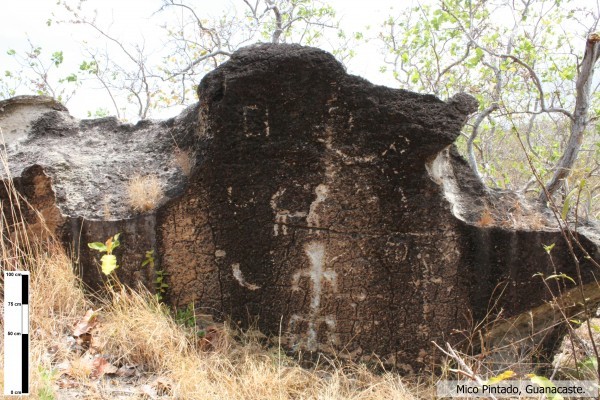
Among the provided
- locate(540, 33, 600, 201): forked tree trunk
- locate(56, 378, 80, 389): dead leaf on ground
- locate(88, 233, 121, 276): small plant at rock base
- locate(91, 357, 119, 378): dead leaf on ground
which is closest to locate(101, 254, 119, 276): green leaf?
locate(88, 233, 121, 276): small plant at rock base

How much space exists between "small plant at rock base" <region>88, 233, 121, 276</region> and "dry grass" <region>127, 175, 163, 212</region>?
217 millimetres

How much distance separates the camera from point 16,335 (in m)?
2.23

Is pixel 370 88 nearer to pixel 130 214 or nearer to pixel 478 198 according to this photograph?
pixel 478 198

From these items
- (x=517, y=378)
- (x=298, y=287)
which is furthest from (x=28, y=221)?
(x=517, y=378)

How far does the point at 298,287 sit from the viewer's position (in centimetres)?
308

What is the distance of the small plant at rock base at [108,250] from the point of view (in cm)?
283

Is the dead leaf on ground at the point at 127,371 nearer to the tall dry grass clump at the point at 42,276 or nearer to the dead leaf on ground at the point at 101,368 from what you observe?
the dead leaf on ground at the point at 101,368

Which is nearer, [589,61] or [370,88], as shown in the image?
[370,88]

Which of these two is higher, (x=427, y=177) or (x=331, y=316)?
(x=427, y=177)

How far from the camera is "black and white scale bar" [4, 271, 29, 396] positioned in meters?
2.16

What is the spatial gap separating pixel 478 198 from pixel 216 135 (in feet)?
5.33

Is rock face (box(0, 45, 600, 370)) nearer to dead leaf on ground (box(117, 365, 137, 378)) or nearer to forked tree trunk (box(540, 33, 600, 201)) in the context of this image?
dead leaf on ground (box(117, 365, 137, 378))

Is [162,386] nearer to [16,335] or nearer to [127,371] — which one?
[127,371]

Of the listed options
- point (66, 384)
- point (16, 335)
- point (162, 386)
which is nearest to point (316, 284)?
point (162, 386)
